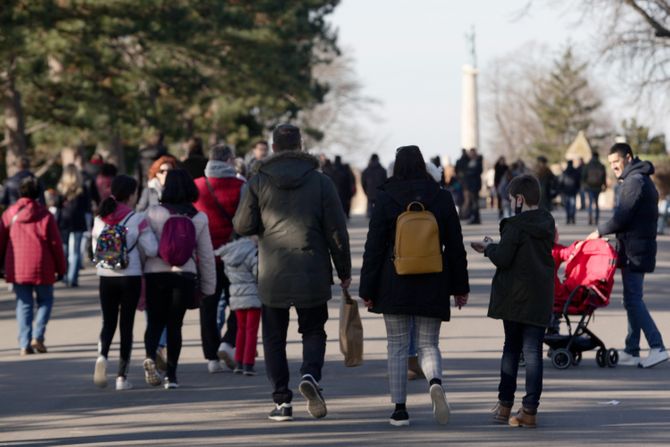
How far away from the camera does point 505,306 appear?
10.2 m

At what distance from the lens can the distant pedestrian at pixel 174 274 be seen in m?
12.2

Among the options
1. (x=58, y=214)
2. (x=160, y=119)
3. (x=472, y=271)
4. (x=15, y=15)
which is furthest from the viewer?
(x=160, y=119)

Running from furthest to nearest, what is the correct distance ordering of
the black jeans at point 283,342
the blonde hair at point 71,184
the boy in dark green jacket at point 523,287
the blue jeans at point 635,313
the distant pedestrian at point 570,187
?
the distant pedestrian at point 570,187, the blonde hair at point 71,184, the blue jeans at point 635,313, the black jeans at point 283,342, the boy in dark green jacket at point 523,287

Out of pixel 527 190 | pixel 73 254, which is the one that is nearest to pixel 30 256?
pixel 527 190

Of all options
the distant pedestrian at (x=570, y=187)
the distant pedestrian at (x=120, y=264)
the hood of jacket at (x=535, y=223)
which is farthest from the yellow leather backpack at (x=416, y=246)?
the distant pedestrian at (x=570, y=187)

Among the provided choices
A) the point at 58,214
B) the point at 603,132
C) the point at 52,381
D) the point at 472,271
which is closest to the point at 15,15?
the point at 58,214

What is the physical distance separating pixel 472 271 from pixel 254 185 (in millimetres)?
15234

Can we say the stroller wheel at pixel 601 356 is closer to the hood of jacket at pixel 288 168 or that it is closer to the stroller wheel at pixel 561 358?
the stroller wheel at pixel 561 358

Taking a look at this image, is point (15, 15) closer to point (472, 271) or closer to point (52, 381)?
point (472, 271)

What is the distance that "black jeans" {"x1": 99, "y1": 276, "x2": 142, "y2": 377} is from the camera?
40.4 feet

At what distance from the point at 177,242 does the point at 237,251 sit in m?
1.13

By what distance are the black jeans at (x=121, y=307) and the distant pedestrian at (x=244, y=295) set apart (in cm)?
86

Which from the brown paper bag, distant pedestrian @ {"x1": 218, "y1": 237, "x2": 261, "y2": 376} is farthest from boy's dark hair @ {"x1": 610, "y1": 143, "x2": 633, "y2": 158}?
the brown paper bag

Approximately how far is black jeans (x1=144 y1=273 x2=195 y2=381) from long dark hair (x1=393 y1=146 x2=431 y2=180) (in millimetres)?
2488
